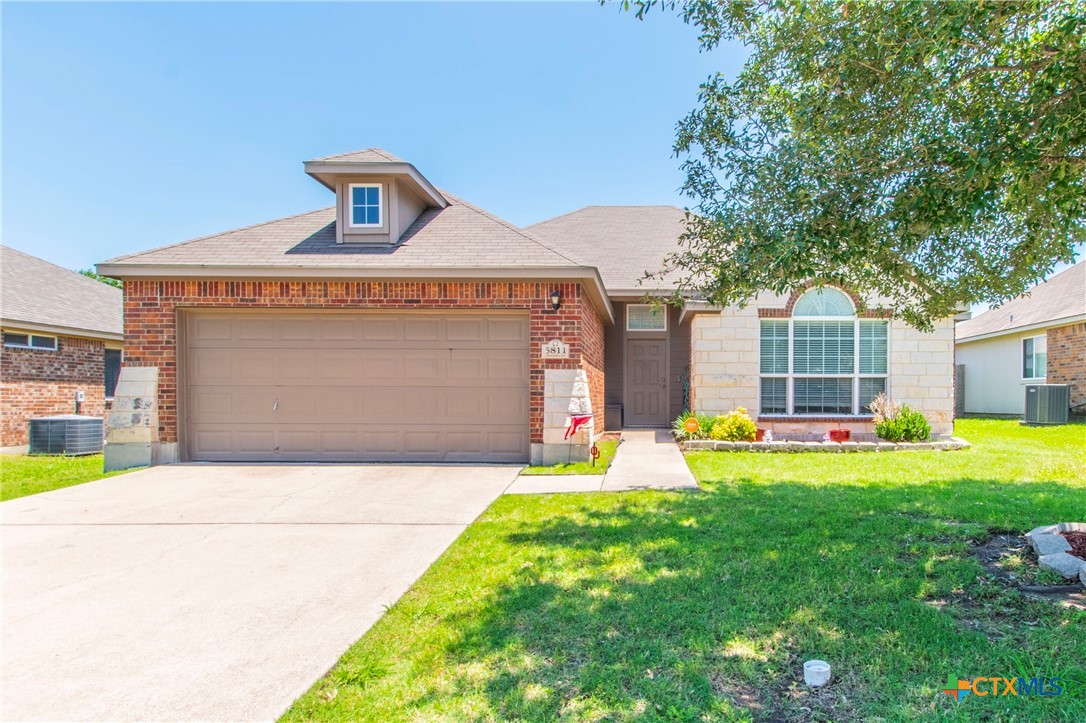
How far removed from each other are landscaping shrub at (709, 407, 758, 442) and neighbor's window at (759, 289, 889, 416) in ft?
3.91

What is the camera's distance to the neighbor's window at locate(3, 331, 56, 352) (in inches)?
511

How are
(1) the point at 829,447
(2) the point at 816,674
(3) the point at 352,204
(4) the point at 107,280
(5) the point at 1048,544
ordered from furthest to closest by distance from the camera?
(4) the point at 107,280
(1) the point at 829,447
(3) the point at 352,204
(5) the point at 1048,544
(2) the point at 816,674

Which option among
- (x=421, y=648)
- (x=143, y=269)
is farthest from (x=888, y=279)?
(x=143, y=269)

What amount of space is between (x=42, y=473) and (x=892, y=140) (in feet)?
41.1

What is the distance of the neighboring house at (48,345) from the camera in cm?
1302

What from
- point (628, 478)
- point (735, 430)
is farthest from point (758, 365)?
point (628, 478)

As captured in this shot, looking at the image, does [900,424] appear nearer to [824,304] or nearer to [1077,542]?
[824,304]

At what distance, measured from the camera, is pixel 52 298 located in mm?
15281

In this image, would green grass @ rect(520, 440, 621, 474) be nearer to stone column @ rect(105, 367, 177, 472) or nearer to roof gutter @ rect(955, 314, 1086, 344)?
stone column @ rect(105, 367, 177, 472)

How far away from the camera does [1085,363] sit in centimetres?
1598

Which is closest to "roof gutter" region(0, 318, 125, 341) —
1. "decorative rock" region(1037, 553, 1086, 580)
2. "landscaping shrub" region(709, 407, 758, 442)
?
"landscaping shrub" region(709, 407, 758, 442)

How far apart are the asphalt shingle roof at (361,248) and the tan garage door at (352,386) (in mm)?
898

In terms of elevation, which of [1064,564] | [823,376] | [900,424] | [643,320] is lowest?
[1064,564]

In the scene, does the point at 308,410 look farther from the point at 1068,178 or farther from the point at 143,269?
the point at 1068,178
